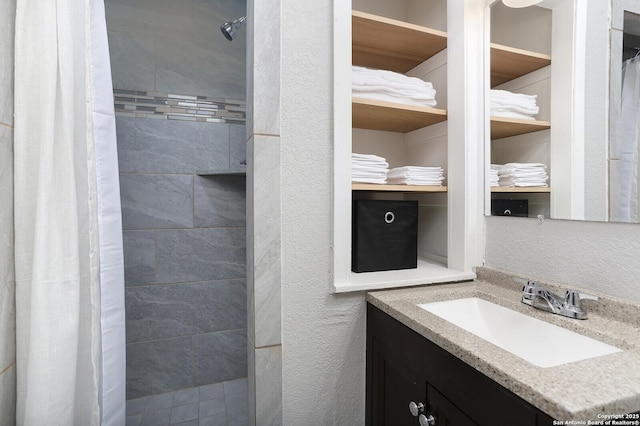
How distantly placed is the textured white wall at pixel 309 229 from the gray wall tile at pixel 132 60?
113 cm

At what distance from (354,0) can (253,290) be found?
1.45 m

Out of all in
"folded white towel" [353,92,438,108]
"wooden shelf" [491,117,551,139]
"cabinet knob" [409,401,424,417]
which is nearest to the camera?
"cabinet knob" [409,401,424,417]

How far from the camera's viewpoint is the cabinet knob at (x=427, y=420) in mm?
739

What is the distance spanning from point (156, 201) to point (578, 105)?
75.2 inches

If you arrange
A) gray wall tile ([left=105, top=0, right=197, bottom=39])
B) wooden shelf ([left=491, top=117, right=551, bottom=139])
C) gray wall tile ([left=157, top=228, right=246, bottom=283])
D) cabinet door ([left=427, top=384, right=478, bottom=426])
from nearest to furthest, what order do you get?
cabinet door ([left=427, top=384, right=478, bottom=426]) < wooden shelf ([left=491, top=117, right=551, bottom=139]) < gray wall tile ([left=105, top=0, right=197, bottom=39]) < gray wall tile ([left=157, top=228, right=246, bottom=283])

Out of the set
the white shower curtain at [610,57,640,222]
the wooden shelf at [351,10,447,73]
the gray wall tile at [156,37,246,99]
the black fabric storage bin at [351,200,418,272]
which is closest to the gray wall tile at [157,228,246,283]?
the gray wall tile at [156,37,246,99]

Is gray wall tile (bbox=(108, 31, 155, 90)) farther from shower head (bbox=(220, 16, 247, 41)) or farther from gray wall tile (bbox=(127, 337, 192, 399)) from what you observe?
gray wall tile (bbox=(127, 337, 192, 399))

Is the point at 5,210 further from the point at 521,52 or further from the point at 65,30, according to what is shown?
the point at 521,52

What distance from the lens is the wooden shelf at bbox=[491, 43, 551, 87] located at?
1.07m

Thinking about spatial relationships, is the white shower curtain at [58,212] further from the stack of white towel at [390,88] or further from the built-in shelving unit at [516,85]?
the built-in shelving unit at [516,85]

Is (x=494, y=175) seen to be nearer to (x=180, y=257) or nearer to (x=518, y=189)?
(x=518, y=189)

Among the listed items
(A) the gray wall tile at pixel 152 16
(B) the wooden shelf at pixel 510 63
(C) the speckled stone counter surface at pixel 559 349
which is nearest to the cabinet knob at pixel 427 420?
(C) the speckled stone counter surface at pixel 559 349

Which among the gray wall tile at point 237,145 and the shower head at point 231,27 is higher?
Answer: the shower head at point 231,27

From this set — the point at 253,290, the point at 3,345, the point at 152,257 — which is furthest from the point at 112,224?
the point at 152,257
